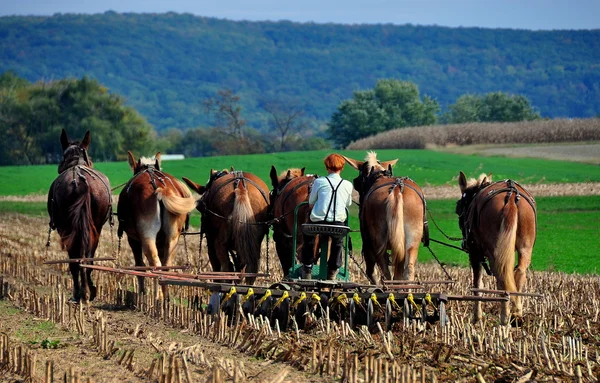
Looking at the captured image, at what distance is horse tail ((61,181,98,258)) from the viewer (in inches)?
559

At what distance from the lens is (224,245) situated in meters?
14.6

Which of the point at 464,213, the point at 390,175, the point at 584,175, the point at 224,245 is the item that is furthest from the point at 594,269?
Result: the point at 584,175

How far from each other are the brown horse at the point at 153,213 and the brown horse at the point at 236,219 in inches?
17.6

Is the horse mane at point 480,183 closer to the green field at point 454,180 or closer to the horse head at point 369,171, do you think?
the horse head at point 369,171

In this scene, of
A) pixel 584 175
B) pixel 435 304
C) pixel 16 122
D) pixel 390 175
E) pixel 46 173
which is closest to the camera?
pixel 435 304

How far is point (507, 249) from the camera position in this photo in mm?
12977

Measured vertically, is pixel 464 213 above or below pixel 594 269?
above

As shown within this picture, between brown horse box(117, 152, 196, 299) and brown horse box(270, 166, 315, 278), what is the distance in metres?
1.35

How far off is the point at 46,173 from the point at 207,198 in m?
54.2

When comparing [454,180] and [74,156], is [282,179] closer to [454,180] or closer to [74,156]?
[74,156]

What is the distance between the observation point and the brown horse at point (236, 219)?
14086 mm

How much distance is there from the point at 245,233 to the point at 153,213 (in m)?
1.75

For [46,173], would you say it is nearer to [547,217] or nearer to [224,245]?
[547,217]

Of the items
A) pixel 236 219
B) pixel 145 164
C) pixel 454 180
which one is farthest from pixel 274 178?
pixel 454 180
